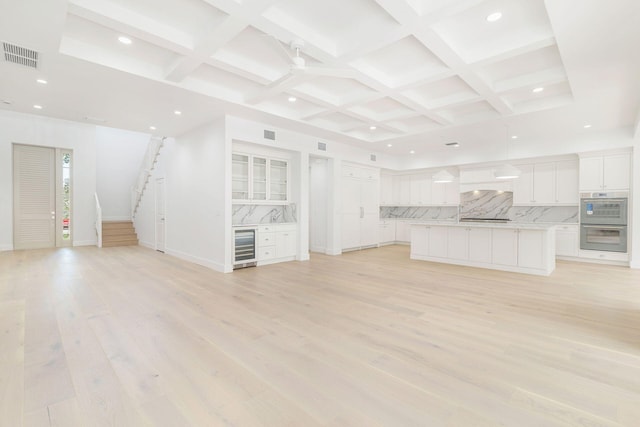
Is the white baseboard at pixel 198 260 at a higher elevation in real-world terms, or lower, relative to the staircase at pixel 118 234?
lower

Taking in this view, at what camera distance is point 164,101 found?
488 cm

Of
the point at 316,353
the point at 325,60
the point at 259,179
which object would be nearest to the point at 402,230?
the point at 259,179

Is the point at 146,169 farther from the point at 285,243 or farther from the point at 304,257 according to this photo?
the point at 304,257

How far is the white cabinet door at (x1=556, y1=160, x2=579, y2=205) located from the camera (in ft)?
23.7

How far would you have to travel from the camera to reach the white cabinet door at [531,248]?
5.53 metres

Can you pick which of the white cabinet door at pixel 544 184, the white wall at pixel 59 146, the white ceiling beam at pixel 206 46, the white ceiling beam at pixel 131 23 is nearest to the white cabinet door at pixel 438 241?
the white cabinet door at pixel 544 184

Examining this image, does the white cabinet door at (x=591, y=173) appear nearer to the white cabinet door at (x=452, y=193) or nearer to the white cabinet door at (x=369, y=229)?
the white cabinet door at (x=452, y=193)

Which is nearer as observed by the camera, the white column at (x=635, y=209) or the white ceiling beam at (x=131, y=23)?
the white ceiling beam at (x=131, y=23)

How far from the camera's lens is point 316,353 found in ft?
8.23

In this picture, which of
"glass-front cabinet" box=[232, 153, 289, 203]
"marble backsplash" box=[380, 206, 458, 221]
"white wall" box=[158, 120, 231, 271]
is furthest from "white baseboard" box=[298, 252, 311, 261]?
"marble backsplash" box=[380, 206, 458, 221]

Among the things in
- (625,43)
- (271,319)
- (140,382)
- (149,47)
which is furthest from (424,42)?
(140,382)

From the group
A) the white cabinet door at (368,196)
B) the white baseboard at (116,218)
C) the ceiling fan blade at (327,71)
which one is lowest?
the white baseboard at (116,218)

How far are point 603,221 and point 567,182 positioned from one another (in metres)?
1.21

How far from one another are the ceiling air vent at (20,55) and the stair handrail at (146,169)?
13.9 ft
